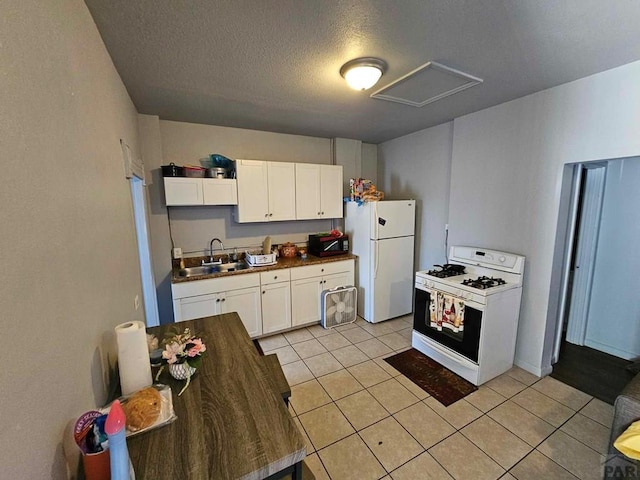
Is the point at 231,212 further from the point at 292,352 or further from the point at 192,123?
the point at 292,352

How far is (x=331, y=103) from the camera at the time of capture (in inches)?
102

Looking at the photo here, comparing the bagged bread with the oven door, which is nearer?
the bagged bread

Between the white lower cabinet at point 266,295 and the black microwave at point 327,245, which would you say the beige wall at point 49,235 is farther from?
the black microwave at point 327,245

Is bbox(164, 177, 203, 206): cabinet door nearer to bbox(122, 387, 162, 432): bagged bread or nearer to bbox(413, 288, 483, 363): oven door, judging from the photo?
bbox(122, 387, 162, 432): bagged bread

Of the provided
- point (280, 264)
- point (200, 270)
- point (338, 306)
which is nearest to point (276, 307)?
point (280, 264)

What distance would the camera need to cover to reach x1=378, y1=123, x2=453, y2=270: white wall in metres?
3.44

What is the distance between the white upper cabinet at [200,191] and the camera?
288 cm

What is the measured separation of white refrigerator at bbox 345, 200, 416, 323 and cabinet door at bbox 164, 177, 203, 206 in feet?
6.43

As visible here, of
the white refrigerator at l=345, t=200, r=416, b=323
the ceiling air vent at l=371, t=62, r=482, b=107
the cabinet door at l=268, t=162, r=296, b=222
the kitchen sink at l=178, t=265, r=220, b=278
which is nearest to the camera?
the ceiling air vent at l=371, t=62, r=482, b=107

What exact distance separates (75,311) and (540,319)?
10.8 ft

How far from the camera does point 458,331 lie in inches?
98.9

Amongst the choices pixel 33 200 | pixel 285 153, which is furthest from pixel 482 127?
pixel 33 200

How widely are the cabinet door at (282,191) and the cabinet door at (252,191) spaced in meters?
0.07

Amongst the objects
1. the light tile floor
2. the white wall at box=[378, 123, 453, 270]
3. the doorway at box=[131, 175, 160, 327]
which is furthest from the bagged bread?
the white wall at box=[378, 123, 453, 270]
